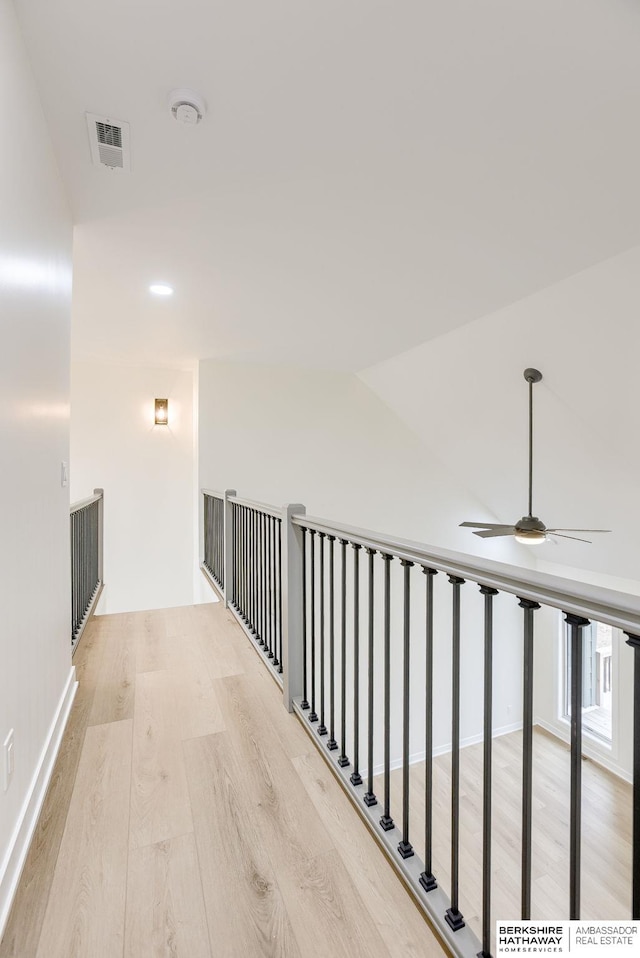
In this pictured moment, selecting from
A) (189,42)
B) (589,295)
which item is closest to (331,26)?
(189,42)

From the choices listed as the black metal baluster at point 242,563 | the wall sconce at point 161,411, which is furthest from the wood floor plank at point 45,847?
the wall sconce at point 161,411

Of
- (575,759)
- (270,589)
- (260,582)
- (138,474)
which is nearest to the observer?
(575,759)

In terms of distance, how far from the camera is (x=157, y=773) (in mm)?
1808

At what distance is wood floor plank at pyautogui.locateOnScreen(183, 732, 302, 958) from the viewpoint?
117 cm

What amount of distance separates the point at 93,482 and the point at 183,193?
3692mm

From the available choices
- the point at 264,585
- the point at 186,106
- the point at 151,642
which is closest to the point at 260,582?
the point at 264,585

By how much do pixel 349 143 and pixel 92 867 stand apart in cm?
260

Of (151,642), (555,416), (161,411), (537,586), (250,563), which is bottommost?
(151,642)

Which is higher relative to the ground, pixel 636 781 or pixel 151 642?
pixel 636 781

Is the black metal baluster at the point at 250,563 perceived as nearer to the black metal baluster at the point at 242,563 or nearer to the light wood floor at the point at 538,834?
the black metal baluster at the point at 242,563

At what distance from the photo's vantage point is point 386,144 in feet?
6.23

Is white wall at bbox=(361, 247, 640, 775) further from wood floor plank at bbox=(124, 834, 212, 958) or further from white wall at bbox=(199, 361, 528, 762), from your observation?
wood floor plank at bbox=(124, 834, 212, 958)

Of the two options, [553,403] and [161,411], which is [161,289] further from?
[553,403]

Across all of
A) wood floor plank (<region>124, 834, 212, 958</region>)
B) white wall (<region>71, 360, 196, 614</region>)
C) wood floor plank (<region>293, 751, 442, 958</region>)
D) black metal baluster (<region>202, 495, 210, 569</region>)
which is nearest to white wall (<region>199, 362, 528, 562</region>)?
black metal baluster (<region>202, 495, 210, 569</region>)
